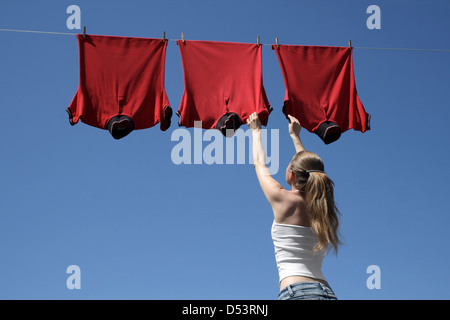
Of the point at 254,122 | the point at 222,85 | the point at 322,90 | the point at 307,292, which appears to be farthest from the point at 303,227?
the point at 322,90

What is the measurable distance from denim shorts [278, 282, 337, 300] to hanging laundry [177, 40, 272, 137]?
10.6 ft

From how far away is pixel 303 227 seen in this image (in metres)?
2.88

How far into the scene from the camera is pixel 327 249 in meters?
2.88

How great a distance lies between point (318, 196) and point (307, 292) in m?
0.56

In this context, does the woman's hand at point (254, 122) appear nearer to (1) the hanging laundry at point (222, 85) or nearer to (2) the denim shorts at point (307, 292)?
(2) the denim shorts at point (307, 292)

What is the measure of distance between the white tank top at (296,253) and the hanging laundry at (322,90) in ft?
10.5

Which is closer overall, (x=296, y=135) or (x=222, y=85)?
(x=296, y=135)

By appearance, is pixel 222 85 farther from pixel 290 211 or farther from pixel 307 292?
pixel 307 292

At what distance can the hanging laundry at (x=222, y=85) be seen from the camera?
588cm

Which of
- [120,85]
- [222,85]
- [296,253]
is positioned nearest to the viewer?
[296,253]

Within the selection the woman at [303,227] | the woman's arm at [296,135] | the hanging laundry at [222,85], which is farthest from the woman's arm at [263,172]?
the hanging laundry at [222,85]

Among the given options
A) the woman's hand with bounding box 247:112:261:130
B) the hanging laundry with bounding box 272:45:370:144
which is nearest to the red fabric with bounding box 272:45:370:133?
the hanging laundry with bounding box 272:45:370:144

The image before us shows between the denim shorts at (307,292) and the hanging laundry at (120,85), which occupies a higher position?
the hanging laundry at (120,85)
